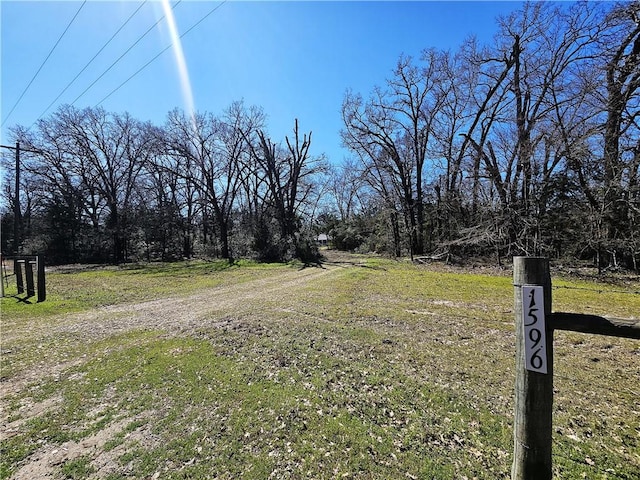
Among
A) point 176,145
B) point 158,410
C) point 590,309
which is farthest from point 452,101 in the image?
point 158,410

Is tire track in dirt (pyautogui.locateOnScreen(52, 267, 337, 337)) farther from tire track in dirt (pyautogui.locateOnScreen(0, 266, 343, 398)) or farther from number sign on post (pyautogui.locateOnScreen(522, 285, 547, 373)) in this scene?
number sign on post (pyautogui.locateOnScreen(522, 285, 547, 373))

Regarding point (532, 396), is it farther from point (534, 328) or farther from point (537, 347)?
point (534, 328)

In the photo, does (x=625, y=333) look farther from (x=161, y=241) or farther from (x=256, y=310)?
(x=161, y=241)

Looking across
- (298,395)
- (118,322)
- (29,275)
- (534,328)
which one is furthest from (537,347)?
(29,275)

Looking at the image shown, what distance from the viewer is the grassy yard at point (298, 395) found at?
2531 mm

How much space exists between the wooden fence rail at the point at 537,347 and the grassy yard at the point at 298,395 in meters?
0.77

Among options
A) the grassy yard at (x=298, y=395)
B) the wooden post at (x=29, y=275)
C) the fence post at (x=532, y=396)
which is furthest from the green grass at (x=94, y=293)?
the fence post at (x=532, y=396)

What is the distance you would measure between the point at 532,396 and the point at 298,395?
2557mm

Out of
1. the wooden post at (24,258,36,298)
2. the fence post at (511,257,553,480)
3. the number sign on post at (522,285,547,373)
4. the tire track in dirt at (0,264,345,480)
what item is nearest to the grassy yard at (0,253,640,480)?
the tire track in dirt at (0,264,345,480)

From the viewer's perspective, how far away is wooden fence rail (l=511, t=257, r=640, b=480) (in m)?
1.68

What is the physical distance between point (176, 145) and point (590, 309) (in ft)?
87.2

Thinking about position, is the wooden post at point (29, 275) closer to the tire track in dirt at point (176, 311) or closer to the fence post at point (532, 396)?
the tire track in dirt at point (176, 311)

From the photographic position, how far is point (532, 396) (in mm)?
1767

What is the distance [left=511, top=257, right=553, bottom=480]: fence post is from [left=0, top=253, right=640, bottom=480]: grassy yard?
726 millimetres
